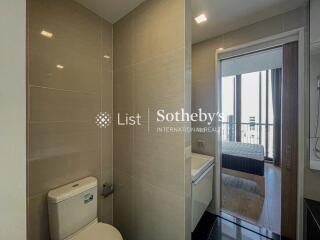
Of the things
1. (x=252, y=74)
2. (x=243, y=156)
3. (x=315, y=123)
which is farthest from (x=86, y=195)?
(x=252, y=74)

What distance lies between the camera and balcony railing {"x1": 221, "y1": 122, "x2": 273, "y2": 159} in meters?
2.28

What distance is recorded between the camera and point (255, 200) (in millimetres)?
2297

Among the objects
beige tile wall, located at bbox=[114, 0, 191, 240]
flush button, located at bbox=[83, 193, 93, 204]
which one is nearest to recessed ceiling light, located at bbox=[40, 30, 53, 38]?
beige tile wall, located at bbox=[114, 0, 191, 240]

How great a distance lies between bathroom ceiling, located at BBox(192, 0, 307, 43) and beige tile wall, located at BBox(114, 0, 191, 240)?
1.69 feet

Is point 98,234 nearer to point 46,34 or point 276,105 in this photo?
point 46,34

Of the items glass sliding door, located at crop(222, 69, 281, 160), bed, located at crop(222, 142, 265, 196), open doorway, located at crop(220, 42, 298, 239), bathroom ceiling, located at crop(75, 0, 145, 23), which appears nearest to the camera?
bathroom ceiling, located at crop(75, 0, 145, 23)

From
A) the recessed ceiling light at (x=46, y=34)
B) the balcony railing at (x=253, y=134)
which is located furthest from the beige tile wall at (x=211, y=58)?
the recessed ceiling light at (x=46, y=34)

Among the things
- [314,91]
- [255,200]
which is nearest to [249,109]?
[314,91]

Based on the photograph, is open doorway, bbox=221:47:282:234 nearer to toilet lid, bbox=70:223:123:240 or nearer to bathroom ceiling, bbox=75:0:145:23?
bathroom ceiling, bbox=75:0:145:23

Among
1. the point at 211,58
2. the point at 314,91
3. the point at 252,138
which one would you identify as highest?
the point at 211,58

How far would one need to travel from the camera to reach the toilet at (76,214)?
1.14 m

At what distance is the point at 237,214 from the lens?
211cm

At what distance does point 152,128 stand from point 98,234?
0.97 meters

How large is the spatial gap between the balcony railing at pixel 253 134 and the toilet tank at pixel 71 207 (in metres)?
1.88
